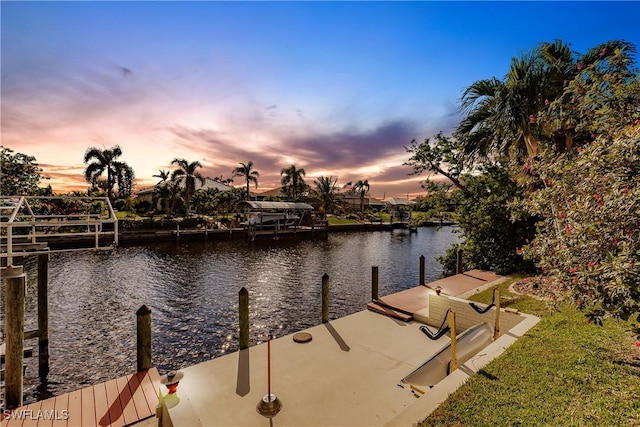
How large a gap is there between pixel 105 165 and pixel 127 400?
42348 millimetres

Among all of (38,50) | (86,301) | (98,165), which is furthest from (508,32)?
(98,165)

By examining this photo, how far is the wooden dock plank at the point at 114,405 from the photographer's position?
564cm

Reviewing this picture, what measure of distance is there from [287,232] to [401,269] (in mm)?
22650

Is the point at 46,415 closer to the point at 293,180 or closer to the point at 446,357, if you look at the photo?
the point at 446,357

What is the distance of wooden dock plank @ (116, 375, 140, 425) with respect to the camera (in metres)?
5.74

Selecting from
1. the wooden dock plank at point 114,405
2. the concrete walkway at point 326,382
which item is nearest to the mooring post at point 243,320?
the concrete walkway at point 326,382

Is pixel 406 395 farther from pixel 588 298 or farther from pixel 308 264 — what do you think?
pixel 308 264

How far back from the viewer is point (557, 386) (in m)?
4.73

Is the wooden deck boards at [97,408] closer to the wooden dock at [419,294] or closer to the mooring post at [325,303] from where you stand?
the mooring post at [325,303]

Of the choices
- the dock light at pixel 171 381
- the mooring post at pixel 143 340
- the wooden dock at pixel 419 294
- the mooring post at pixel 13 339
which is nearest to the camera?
the dock light at pixel 171 381

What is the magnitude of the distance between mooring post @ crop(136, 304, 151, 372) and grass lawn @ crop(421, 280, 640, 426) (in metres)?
6.45

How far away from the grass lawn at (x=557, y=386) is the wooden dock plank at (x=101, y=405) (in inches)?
222

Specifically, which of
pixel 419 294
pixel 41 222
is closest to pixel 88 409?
pixel 41 222

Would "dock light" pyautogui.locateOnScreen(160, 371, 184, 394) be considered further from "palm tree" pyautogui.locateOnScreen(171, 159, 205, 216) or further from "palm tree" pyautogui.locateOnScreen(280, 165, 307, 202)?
"palm tree" pyautogui.locateOnScreen(280, 165, 307, 202)
